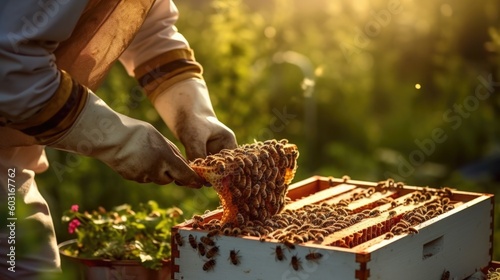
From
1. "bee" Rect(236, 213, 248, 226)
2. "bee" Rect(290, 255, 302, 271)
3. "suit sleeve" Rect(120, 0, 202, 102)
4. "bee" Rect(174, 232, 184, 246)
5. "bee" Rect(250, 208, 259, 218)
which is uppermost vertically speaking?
"suit sleeve" Rect(120, 0, 202, 102)

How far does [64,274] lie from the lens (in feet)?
4.35

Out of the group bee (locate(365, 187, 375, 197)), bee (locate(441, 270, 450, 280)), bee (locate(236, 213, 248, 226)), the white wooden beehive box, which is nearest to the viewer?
the white wooden beehive box

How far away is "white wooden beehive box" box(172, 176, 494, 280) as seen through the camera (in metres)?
2.38

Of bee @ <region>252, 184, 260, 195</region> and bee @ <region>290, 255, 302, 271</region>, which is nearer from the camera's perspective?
bee @ <region>290, 255, 302, 271</region>

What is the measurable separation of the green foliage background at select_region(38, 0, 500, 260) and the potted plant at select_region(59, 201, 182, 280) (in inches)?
48.2

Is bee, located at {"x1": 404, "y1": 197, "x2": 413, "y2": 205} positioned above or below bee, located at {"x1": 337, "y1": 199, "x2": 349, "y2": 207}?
above

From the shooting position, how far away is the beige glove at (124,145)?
2625 mm

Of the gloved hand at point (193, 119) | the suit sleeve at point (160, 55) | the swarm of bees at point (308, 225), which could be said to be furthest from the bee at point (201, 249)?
the suit sleeve at point (160, 55)

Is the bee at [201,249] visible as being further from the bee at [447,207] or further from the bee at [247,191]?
the bee at [447,207]

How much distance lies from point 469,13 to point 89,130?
165 inches

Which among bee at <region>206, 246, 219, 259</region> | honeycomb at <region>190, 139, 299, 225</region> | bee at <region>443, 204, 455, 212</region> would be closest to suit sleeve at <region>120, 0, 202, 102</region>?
honeycomb at <region>190, 139, 299, 225</region>

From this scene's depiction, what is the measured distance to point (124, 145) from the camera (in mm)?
2676

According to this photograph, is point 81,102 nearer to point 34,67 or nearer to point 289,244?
point 34,67

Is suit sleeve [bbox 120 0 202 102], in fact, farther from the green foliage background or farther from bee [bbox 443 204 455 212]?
the green foliage background
